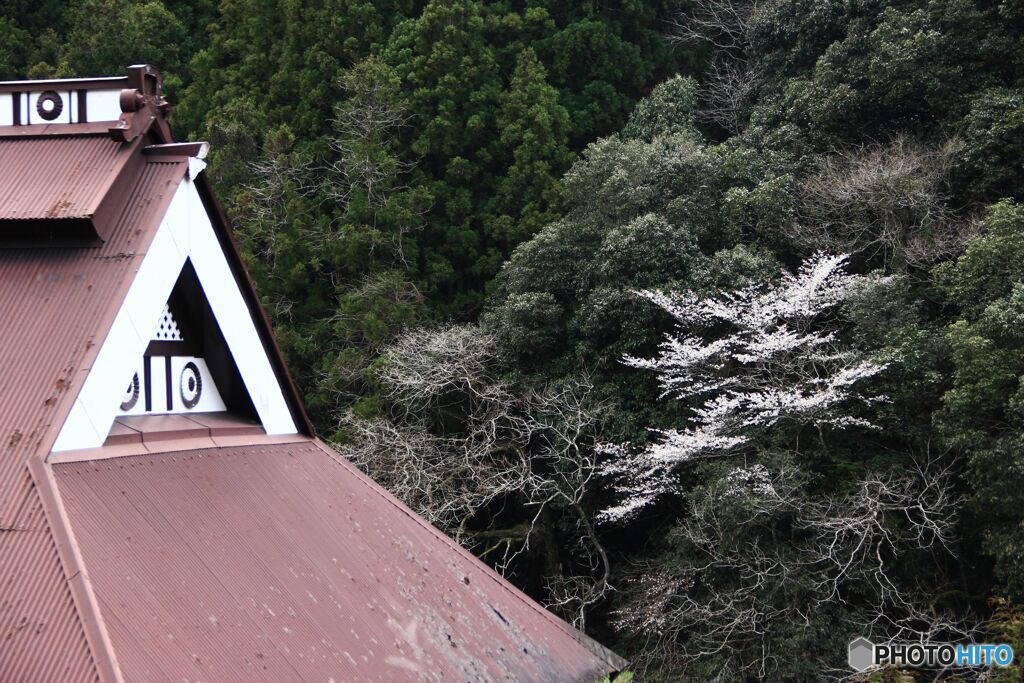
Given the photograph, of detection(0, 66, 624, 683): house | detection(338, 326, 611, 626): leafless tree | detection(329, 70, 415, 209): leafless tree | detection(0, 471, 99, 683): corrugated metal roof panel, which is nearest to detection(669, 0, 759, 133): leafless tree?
detection(329, 70, 415, 209): leafless tree

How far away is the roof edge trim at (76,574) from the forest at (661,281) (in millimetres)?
11394

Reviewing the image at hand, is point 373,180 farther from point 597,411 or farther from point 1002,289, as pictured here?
point 1002,289

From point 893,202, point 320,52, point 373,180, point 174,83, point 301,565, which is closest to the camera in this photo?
point 301,565

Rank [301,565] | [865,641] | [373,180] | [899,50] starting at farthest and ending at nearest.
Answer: [373,180] < [899,50] < [865,641] < [301,565]

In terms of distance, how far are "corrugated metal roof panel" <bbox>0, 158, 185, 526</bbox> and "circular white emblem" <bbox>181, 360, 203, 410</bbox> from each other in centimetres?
117

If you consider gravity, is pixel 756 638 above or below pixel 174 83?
below

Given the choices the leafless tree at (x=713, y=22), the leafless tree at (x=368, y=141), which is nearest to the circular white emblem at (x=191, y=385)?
the leafless tree at (x=368, y=141)

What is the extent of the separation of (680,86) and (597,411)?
31.8 feet

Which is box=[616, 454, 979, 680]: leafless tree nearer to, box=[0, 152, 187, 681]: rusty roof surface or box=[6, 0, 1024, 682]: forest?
box=[6, 0, 1024, 682]: forest

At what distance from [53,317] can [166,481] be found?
114cm

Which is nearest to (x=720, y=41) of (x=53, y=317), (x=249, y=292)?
(x=249, y=292)

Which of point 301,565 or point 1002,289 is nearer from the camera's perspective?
point 301,565

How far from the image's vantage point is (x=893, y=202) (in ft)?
61.7

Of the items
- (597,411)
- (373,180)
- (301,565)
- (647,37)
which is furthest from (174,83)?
(301,565)
